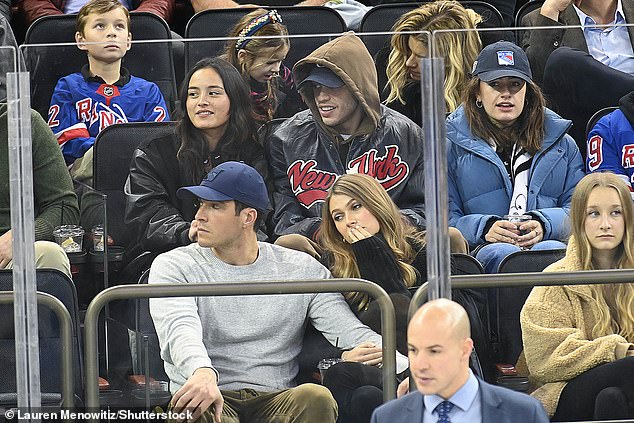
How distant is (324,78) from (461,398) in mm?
991

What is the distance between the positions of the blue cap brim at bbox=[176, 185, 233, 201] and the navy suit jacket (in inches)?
29.9

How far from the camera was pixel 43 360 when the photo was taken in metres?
3.28

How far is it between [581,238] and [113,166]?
1.28 meters

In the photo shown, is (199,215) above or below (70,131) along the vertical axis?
below

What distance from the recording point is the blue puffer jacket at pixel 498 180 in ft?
A: 11.1

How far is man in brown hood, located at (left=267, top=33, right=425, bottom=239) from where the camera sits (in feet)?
11.1

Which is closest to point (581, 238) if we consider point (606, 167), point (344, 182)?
point (606, 167)

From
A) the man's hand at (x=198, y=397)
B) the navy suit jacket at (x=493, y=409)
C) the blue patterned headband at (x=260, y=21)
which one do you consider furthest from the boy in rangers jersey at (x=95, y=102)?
the navy suit jacket at (x=493, y=409)

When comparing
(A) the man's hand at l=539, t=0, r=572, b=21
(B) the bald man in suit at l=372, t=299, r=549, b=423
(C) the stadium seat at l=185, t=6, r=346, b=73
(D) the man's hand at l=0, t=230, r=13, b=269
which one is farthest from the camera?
(C) the stadium seat at l=185, t=6, r=346, b=73

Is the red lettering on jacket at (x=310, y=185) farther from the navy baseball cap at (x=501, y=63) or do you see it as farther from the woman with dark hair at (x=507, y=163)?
the navy baseball cap at (x=501, y=63)

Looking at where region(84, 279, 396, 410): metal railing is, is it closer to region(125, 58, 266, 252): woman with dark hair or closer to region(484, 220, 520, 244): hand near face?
region(125, 58, 266, 252): woman with dark hair

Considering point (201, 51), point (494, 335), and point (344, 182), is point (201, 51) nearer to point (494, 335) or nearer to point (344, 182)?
point (344, 182)

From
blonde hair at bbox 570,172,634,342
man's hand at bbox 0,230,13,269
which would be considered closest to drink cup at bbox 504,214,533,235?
blonde hair at bbox 570,172,634,342

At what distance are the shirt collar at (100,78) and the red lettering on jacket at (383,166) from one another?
722 mm
